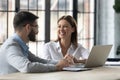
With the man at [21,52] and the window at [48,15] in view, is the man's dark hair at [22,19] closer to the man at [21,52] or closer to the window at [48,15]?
the man at [21,52]

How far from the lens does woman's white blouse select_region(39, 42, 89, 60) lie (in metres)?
3.96

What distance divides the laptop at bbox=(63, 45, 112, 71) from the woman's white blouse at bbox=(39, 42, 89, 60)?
662 mm

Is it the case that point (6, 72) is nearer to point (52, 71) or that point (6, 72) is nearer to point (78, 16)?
point (52, 71)

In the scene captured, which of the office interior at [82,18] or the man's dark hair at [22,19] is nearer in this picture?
the man's dark hair at [22,19]

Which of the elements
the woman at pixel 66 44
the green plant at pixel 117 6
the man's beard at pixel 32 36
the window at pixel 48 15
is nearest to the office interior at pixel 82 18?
the window at pixel 48 15

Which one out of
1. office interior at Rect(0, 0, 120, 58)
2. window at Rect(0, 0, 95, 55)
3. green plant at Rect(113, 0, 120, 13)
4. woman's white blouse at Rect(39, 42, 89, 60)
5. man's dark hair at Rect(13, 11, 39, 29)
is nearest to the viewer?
man's dark hair at Rect(13, 11, 39, 29)

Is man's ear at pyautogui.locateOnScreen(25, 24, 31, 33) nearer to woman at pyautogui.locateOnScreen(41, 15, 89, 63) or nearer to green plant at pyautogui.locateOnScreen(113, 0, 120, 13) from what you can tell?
woman at pyautogui.locateOnScreen(41, 15, 89, 63)

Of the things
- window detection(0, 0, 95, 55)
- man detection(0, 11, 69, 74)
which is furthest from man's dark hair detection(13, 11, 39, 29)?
window detection(0, 0, 95, 55)

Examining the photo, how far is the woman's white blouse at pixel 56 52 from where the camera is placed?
3.96 meters

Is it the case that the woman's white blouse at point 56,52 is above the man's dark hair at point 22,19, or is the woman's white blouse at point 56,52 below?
below

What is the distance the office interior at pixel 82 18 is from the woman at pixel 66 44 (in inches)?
100

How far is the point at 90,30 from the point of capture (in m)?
7.66

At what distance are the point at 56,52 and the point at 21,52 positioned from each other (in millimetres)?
1099

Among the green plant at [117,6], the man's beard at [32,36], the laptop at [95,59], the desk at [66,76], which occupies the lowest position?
the desk at [66,76]
